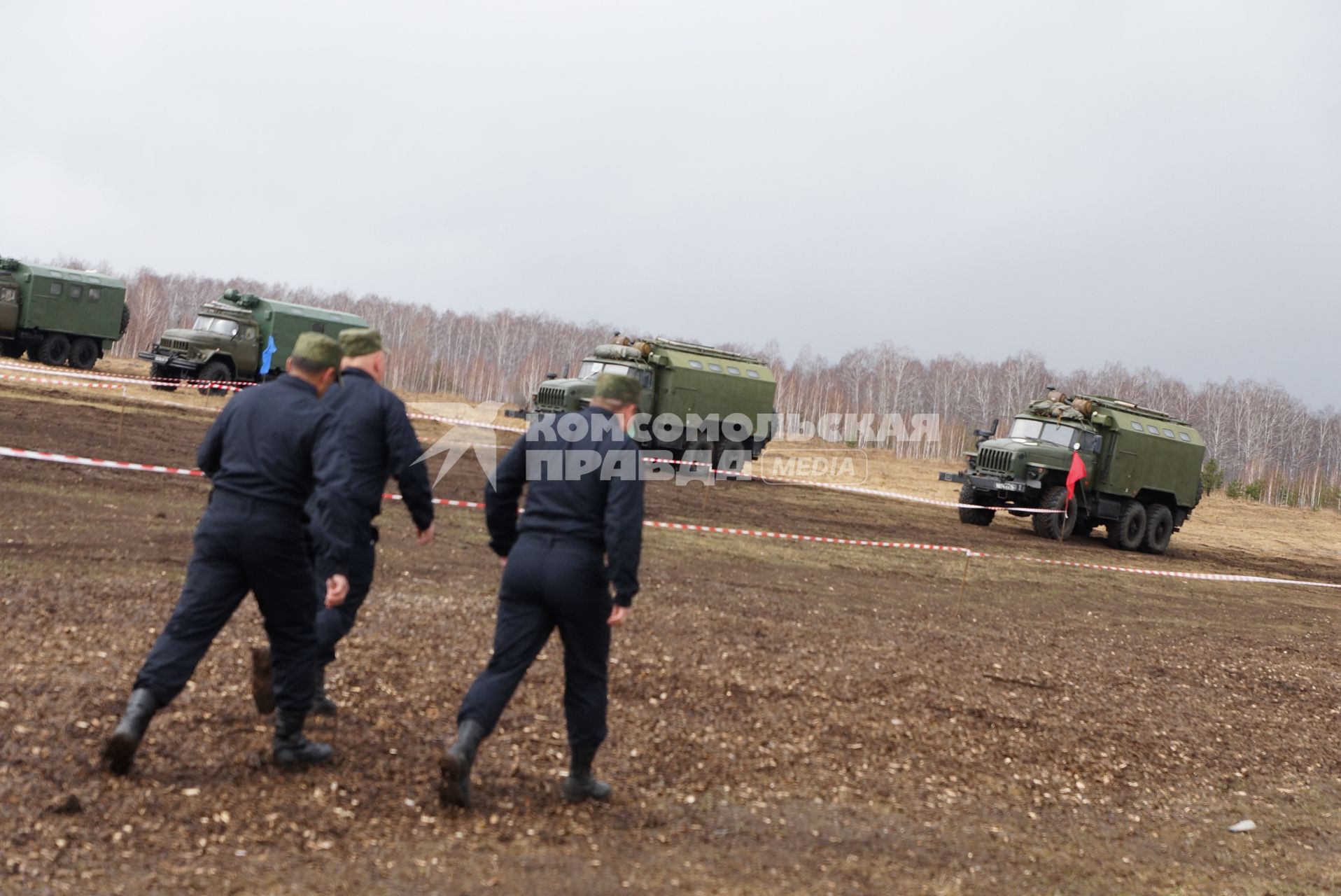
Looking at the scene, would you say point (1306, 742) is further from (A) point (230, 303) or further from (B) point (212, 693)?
(A) point (230, 303)

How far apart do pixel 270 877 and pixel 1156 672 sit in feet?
26.1

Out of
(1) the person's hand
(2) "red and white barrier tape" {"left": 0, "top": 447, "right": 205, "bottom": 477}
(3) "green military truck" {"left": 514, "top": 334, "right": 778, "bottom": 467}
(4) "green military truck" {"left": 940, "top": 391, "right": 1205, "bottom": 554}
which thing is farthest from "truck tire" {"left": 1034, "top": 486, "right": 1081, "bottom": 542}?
(1) the person's hand

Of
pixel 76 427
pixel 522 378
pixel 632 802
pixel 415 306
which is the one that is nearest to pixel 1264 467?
pixel 522 378

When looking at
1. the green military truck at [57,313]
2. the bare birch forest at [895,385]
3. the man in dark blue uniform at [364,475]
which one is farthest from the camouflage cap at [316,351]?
the bare birch forest at [895,385]

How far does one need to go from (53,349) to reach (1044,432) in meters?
24.1

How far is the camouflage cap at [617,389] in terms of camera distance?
202 inches

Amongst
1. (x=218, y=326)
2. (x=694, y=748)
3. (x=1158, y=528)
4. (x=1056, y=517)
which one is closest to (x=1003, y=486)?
(x=1056, y=517)

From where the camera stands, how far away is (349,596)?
18.1ft

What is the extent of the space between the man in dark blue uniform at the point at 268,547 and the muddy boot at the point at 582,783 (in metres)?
1.09

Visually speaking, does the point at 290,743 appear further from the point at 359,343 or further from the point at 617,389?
the point at 617,389

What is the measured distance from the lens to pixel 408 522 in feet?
43.3

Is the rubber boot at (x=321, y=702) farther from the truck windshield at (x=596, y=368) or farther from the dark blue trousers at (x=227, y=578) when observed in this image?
the truck windshield at (x=596, y=368)

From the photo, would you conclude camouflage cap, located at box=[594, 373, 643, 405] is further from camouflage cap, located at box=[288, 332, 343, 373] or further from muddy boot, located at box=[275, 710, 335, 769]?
muddy boot, located at box=[275, 710, 335, 769]

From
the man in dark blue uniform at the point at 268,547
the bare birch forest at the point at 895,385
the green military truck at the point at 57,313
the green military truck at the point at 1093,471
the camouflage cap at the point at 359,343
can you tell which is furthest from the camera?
the bare birch forest at the point at 895,385
